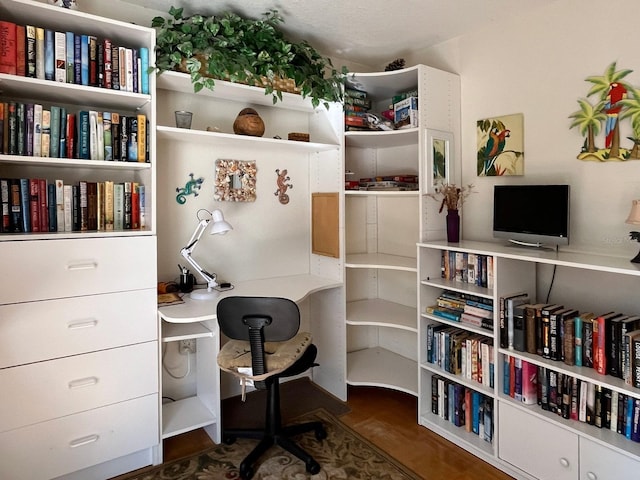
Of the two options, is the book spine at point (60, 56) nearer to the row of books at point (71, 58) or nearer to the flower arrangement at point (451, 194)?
the row of books at point (71, 58)

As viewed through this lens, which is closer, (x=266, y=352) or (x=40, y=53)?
(x=40, y=53)

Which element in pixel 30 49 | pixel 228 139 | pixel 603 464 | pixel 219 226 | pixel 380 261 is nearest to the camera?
pixel 603 464

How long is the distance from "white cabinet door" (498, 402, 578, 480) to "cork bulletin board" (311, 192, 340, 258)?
53.8 inches

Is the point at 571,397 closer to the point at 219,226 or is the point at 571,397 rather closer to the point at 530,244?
the point at 530,244

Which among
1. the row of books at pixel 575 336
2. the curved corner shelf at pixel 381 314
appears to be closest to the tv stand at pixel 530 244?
the row of books at pixel 575 336

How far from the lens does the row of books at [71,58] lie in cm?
182

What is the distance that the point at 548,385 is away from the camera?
1983 mm

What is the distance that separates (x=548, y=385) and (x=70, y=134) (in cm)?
255

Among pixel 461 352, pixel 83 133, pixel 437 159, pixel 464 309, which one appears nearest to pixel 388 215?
pixel 437 159

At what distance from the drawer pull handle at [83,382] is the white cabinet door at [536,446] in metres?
1.99

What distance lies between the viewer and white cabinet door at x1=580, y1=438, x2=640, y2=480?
1.68 meters

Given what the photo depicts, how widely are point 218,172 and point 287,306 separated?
120 cm

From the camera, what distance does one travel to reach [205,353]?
245 centimetres

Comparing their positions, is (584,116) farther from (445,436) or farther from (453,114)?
(445,436)
